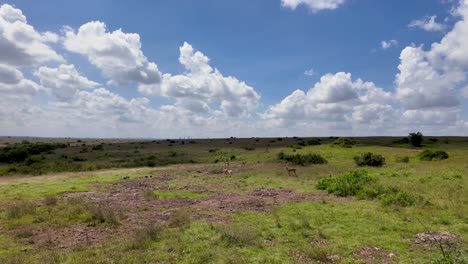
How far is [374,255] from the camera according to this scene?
999cm

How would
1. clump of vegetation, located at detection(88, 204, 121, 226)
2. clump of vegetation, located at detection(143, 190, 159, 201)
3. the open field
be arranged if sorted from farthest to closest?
clump of vegetation, located at detection(143, 190, 159, 201), clump of vegetation, located at detection(88, 204, 121, 226), the open field

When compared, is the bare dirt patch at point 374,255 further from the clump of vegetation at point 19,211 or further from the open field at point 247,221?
the clump of vegetation at point 19,211

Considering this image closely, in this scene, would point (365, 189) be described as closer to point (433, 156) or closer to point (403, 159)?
point (403, 159)

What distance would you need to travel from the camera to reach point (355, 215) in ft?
47.5

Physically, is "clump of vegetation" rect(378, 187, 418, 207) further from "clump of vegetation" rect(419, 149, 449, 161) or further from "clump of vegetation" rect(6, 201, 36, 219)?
"clump of vegetation" rect(419, 149, 449, 161)

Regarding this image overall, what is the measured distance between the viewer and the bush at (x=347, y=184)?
19.4 meters

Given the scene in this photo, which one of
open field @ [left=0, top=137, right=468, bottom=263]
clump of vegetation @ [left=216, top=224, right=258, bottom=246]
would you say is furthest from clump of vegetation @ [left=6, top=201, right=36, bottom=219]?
clump of vegetation @ [left=216, top=224, right=258, bottom=246]

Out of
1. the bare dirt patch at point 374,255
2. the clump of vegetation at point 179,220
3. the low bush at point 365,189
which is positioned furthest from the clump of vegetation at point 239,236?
the low bush at point 365,189

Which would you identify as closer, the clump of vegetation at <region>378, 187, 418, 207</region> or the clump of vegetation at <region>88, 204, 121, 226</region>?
the clump of vegetation at <region>88, 204, 121, 226</region>

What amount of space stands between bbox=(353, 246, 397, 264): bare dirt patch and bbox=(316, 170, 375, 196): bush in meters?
9.01

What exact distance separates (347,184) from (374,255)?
10647mm

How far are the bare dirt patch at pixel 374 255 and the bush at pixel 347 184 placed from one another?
355 inches

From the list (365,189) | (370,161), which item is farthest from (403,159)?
(365,189)

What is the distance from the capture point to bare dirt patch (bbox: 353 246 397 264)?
9578mm
